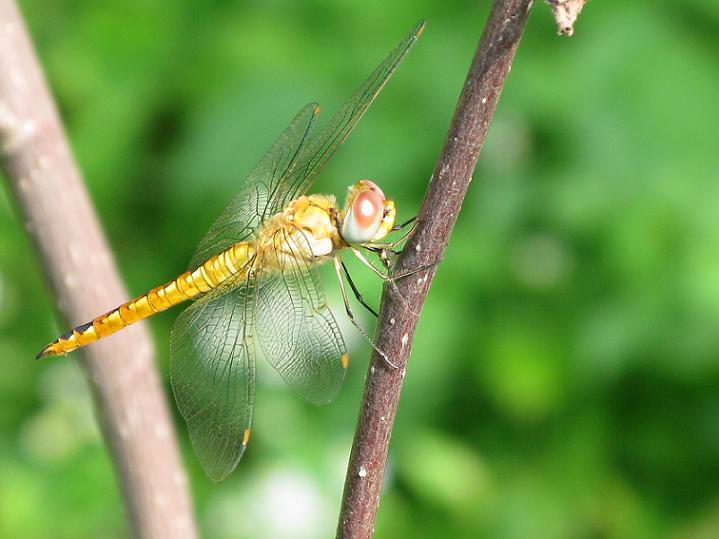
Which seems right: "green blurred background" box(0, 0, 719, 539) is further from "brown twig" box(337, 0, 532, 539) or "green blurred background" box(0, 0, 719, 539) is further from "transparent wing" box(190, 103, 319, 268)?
"brown twig" box(337, 0, 532, 539)

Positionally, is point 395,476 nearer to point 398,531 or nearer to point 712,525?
point 398,531

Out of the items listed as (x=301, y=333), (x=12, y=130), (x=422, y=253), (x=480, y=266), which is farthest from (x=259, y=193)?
(x=422, y=253)

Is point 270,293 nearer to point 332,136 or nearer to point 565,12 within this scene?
point 332,136

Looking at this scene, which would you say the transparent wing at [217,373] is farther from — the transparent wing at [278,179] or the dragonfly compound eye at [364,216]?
the dragonfly compound eye at [364,216]

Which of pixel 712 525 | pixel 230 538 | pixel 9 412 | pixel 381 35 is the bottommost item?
pixel 712 525

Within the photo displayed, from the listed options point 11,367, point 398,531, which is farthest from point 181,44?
point 398,531

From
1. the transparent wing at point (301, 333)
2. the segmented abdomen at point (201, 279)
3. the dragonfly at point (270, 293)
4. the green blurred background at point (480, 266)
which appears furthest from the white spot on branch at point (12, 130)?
the green blurred background at point (480, 266)

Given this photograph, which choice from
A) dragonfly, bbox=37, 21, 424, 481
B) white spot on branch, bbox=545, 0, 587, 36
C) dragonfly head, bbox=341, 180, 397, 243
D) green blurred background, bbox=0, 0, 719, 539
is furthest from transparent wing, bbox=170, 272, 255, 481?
white spot on branch, bbox=545, 0, 587, 36
